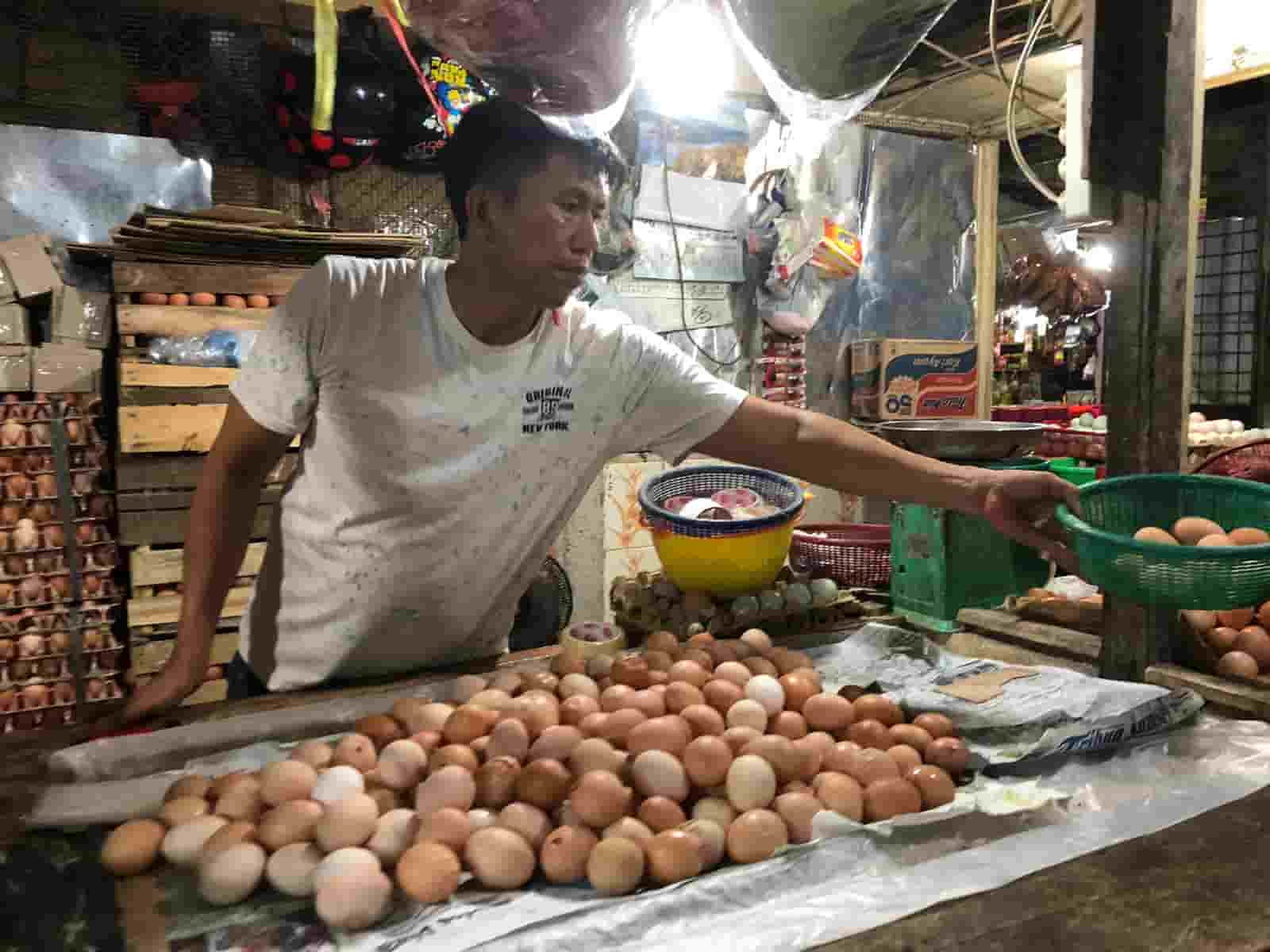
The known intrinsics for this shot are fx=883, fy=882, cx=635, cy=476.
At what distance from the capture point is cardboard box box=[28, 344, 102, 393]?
3559 mm

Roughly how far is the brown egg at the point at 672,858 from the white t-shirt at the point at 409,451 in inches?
37.8

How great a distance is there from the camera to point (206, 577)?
1.70 meters

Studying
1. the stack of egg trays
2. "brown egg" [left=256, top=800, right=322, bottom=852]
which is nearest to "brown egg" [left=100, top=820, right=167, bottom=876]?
"brown egg" [left=256, top=800, right=322, bottom=852]

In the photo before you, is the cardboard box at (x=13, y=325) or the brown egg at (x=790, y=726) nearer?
the brown egg at (x=790, y=726)

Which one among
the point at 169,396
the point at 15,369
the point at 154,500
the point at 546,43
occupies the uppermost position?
the point at 546,43

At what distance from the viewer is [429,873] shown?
38.1 inches

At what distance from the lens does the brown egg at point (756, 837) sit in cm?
104

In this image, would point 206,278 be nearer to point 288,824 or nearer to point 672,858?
point 288,824

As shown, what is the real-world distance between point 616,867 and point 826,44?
1.21 metres

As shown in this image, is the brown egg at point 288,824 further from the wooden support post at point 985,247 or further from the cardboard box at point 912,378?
the wooden support post at point 985,247

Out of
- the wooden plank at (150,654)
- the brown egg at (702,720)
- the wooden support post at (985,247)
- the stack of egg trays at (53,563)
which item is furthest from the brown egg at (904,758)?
the wooden support post at (985,247)

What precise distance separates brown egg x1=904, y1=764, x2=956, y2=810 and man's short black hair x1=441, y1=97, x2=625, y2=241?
1.25m

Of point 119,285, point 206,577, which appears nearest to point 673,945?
point 206,577

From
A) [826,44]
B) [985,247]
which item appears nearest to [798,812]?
[826,44]
